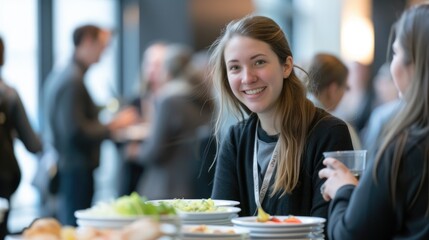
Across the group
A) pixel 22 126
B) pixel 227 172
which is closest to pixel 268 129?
pixel 227 172

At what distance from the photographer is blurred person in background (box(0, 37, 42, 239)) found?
5.65 metres

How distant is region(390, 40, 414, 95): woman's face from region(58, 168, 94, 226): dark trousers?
4.94 metres

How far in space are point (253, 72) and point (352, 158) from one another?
655 millimetres

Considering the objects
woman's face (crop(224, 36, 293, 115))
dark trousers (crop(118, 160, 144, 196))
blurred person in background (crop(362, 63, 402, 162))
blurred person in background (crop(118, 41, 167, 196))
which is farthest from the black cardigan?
dark trousers (crop(118, 160, 144, 196))

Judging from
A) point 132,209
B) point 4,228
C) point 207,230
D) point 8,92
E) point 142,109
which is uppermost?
point 8,92

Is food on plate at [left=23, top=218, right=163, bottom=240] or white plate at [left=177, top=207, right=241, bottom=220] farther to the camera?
white plate at [left=177, top=207, right=241, bottom=220]

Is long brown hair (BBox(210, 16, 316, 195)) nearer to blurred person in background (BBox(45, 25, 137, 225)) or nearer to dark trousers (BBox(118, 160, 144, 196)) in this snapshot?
blurred person in background (BBox(45, 25, 137, 225))

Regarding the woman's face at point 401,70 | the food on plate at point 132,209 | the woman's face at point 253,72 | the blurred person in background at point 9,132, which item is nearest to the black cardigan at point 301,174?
the woman's face at point 253,72

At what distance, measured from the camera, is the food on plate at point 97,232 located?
206 cm

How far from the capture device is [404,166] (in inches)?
92.3

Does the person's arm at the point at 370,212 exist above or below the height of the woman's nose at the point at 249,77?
below

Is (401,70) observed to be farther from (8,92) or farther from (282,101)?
(8,92)

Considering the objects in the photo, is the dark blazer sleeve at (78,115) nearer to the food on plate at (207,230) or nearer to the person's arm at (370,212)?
the food on plate at (207,230)

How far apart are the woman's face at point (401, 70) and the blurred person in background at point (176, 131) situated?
4.80m
